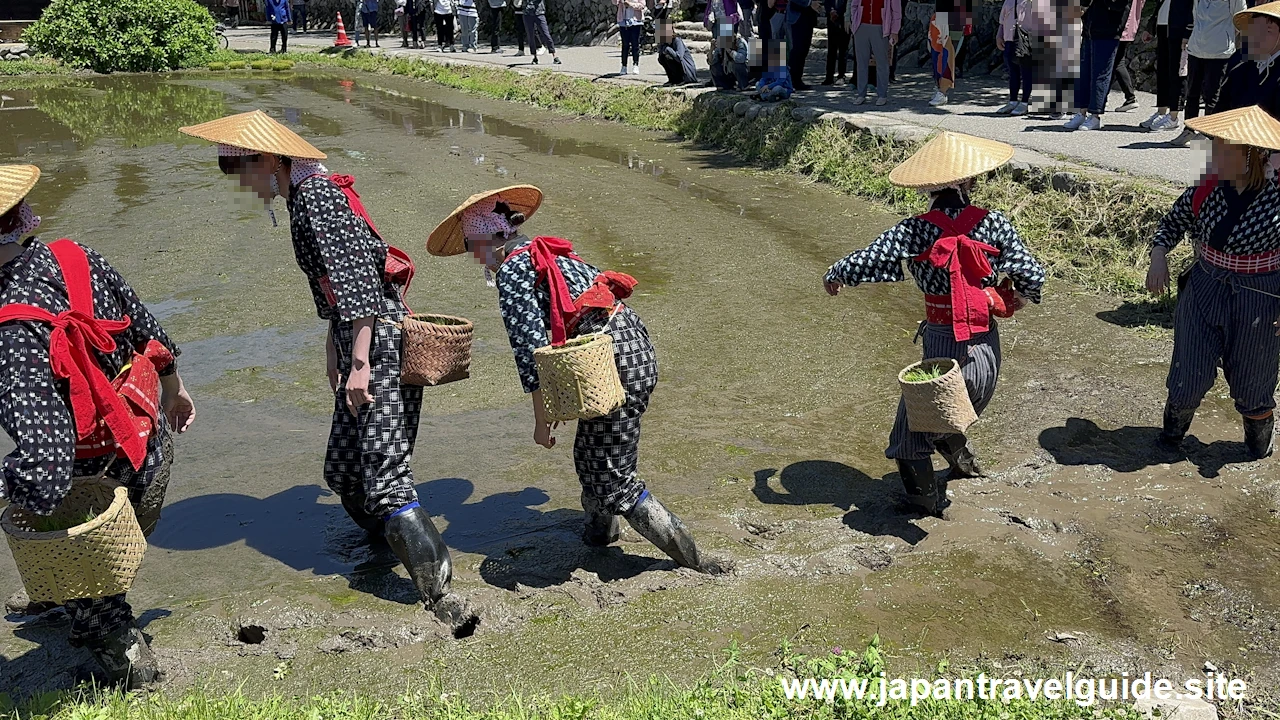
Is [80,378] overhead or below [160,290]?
overhead

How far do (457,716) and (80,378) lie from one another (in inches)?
62.2

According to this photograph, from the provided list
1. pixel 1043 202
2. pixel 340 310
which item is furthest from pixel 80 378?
pixel 1043 202

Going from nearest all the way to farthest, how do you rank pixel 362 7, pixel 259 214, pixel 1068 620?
pixel 1068 620 < pixel 259 214 < pixel 362 7

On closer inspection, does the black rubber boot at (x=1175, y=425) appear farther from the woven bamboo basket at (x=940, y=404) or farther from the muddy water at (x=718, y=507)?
the woven bamboo basket at (x=940, y=404)

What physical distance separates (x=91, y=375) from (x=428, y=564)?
1.37 meters

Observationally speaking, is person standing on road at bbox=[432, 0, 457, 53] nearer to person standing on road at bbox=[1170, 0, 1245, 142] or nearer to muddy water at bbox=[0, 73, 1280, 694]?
muddy water at bbox=[0, 73, 1280, 694]

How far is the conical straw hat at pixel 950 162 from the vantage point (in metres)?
4.52

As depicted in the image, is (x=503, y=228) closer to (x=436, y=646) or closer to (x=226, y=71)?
(x=436, y=646)

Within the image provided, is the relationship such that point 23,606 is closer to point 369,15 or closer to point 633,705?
point 633,705

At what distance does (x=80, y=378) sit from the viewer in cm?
343

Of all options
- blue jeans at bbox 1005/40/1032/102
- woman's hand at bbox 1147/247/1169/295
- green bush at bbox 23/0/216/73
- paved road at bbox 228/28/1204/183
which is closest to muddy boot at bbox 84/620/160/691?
woman's hand at bbox 1147/247/1169/295

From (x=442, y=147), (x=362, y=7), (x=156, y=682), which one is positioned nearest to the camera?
(x=156, y=682)

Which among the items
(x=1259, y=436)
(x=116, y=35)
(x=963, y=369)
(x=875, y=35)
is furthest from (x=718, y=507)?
(x=116, y=35)

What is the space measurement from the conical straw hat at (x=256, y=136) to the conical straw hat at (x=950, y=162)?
2328 mm
